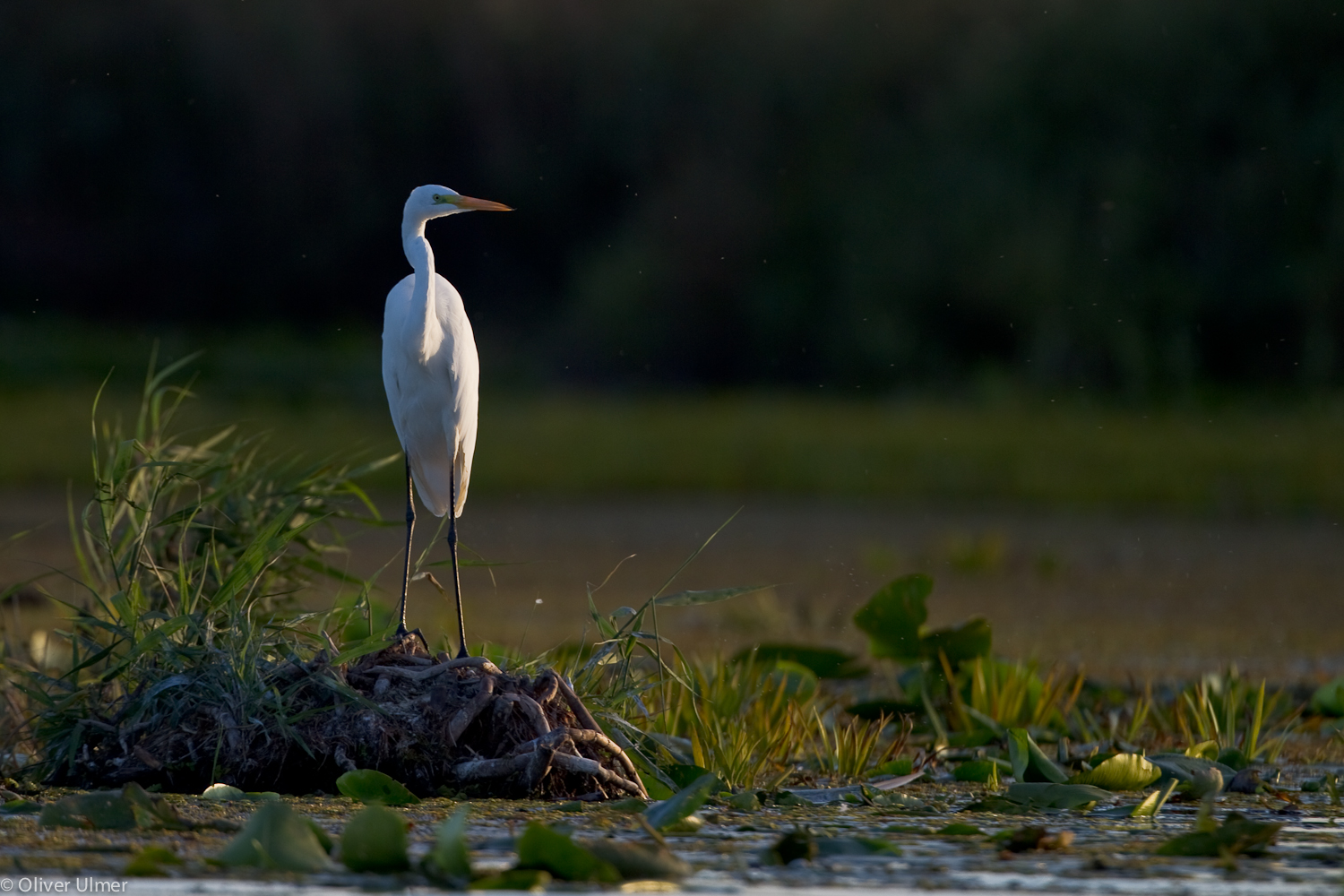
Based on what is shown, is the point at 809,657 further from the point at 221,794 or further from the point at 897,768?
the point at 221,794

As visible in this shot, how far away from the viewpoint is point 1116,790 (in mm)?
3156

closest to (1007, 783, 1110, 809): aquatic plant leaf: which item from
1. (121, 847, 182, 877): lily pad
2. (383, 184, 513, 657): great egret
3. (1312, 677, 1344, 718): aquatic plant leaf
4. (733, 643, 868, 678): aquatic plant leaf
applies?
(733, 643, 868, 678): aquatic plant leaf

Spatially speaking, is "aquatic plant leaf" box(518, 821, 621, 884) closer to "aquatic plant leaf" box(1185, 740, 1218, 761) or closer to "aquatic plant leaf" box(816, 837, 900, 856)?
"aquatic plant leaf" box(816, 837, 900, 856)

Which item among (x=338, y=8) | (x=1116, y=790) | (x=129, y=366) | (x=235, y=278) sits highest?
(x=338, y=8)

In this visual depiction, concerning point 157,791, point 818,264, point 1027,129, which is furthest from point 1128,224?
point 157,791

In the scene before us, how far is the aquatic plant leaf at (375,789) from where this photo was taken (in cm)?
277

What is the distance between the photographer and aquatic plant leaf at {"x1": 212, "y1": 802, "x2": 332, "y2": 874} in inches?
89.7

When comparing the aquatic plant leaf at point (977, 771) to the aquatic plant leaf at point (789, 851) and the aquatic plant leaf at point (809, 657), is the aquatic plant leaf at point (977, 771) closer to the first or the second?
the aquatic plant leaf at point (809, 657)

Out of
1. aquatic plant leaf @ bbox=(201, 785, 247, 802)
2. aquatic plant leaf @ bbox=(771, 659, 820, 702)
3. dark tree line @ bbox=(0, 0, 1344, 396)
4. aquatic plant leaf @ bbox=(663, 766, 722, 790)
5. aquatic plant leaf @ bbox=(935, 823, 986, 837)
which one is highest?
dark tree line @ bbox=(0, 0, 1344, 396)

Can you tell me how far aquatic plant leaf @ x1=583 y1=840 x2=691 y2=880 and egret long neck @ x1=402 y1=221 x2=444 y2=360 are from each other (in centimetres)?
158

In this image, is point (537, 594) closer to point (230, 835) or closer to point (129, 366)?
point (230, 835)

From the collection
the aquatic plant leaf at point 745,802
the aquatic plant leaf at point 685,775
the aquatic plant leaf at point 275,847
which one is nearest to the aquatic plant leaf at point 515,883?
the aquatic plant leaf at point 275,847

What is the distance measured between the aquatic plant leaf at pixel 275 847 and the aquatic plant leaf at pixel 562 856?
1.00 feet

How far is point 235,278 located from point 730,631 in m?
12.4
